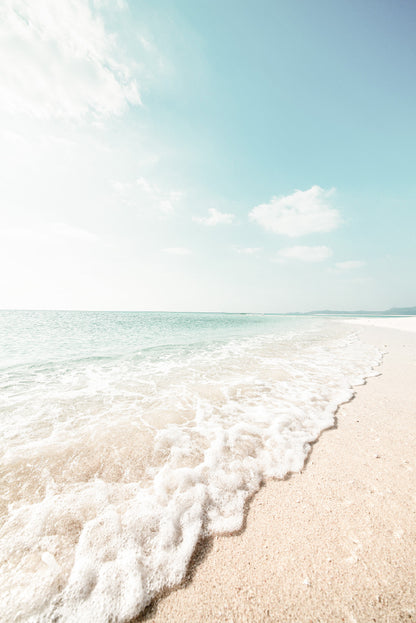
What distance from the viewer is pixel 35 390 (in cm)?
707

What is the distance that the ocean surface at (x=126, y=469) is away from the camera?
2162 millimetres

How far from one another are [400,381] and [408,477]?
5.59 metres

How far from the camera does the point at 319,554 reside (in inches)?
94.2

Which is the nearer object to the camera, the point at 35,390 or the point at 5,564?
the point at 5,564

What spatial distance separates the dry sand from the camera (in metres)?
1.97

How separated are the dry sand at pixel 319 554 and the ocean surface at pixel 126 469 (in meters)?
0.24

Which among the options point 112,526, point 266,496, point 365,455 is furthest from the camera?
point 365,455

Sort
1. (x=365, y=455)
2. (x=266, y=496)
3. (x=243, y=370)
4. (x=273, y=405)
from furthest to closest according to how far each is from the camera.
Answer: (x=243, y=370) < (x=273, y=405) < (x=365, y=455) < (x=266, y=496)

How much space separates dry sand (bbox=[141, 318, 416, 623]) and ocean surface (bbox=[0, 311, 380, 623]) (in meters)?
0.24

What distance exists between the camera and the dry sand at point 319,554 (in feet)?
6.46

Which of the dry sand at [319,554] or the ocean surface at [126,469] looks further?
the ocean surface at [126,469]

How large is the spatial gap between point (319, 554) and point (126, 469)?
9.60ft

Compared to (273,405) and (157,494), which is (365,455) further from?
(157,494)

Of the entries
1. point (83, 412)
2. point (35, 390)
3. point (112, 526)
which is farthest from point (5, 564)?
point (35, 390)
